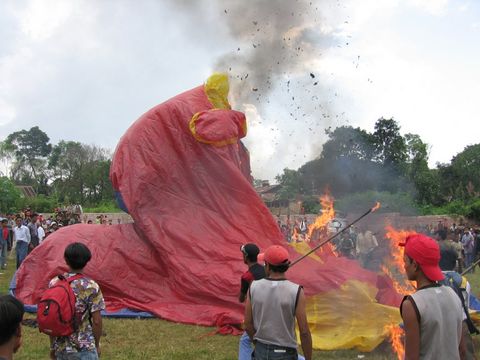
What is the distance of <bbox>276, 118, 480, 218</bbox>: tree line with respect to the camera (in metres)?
20.5

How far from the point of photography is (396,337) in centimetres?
655

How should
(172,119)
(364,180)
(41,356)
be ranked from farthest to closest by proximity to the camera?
(364,180)
(172,119)
(41,356)

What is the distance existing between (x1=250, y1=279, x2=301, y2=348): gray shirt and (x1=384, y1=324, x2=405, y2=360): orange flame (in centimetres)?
320

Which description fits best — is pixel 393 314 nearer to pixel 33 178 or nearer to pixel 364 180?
pixel 364 180

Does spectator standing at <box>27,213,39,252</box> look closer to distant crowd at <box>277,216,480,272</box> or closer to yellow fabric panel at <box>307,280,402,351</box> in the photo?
distant crowd at <box>277,216,480,272</box>

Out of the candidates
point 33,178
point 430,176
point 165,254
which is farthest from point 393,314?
point 33,178

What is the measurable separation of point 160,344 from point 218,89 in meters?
5.07

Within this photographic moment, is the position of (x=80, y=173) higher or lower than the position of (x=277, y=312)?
higher

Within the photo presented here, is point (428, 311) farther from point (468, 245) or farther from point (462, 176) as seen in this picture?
point (462, 176)

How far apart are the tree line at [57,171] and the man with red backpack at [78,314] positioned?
31.7 m

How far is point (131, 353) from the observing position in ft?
22.5

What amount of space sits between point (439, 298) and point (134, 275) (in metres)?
7.11

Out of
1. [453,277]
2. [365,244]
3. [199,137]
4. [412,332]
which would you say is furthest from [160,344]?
[365,244]

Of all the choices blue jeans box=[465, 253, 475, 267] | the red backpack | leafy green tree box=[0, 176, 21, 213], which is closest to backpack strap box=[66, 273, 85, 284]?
the red backpack
